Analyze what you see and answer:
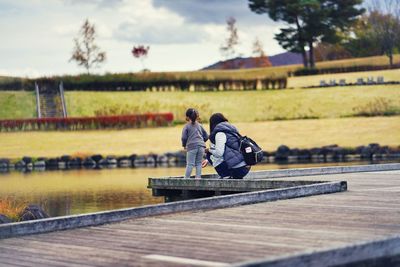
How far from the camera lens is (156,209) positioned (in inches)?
504

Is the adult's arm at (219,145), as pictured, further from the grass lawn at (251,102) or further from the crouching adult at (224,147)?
the grass lawn at (251,102)

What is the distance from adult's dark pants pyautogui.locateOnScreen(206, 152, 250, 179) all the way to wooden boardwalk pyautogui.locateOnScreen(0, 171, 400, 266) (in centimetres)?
364

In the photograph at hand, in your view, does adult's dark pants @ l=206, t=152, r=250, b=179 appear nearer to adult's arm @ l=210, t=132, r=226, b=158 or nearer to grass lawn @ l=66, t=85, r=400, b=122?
adult's arm @ l=210, t=132, r=226, b=158

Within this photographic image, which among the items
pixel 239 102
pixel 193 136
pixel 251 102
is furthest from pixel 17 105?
pixel 193 136

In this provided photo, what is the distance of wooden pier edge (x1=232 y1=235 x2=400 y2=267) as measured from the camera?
7439 mm

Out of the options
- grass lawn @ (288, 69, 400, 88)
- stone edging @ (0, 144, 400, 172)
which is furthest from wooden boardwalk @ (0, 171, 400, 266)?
grass lawn @ (288, 69, 400, 88)

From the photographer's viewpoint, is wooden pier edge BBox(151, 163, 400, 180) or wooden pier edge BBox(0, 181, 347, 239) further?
wooden pier edge BBox(151, 163, 400, 180)

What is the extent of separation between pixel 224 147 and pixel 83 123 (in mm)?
51077

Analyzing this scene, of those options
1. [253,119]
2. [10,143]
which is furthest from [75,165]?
[253,119]

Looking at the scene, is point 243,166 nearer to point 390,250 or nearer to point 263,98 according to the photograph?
point 390,250

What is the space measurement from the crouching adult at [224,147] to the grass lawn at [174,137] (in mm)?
34592

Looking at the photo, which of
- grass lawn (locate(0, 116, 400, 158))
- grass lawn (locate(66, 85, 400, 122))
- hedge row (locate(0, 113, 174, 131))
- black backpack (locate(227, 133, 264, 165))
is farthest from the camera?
grass lawn (locate(66, 85, 400, 122))

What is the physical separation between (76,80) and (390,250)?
2995 inches

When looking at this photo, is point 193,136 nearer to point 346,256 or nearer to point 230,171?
point 230,171
